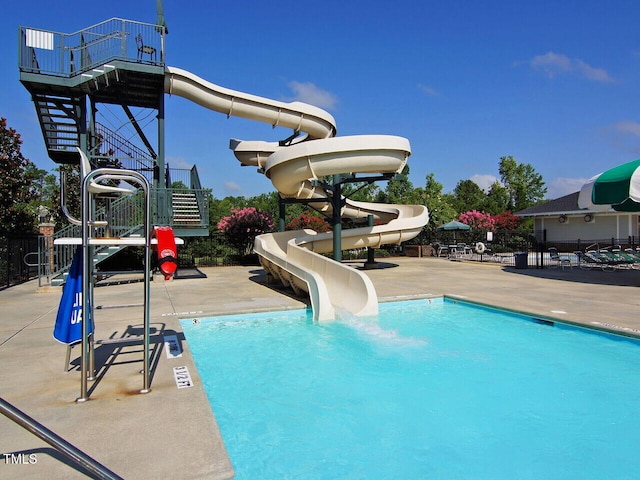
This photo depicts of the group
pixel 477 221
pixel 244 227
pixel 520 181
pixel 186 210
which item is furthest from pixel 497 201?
pixel 186 210

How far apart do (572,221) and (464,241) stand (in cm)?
708

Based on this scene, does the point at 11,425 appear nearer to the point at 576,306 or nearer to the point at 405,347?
the point at 405,347

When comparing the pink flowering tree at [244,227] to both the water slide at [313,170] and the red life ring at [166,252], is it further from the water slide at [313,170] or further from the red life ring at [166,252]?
the red life ring at [166,252]

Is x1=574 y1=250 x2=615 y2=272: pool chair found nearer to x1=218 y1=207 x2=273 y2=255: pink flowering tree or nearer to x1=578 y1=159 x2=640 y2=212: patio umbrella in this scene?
x1=578 y1=159 x2=640 y2=212: patio umbrella

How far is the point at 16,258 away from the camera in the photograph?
14.7 meters

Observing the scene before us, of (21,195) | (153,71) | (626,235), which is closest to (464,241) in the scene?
(626,235)

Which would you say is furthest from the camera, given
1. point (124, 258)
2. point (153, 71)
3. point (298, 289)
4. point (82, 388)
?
point (124, 258)

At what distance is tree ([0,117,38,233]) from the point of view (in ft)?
52.5

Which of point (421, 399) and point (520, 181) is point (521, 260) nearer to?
point (421, 399)

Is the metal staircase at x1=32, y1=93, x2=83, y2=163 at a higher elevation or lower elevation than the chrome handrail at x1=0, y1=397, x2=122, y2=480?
higher

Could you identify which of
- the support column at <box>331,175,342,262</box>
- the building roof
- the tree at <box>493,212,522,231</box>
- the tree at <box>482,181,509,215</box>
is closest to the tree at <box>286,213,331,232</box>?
the support column at <box>331,175,342,262</box>

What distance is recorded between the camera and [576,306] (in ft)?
30.3

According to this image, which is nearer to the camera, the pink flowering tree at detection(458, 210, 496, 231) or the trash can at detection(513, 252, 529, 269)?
the trash can at detection(513, 252, 529, 269)

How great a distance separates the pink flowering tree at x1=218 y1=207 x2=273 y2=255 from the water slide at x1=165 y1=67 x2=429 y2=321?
430 cm
